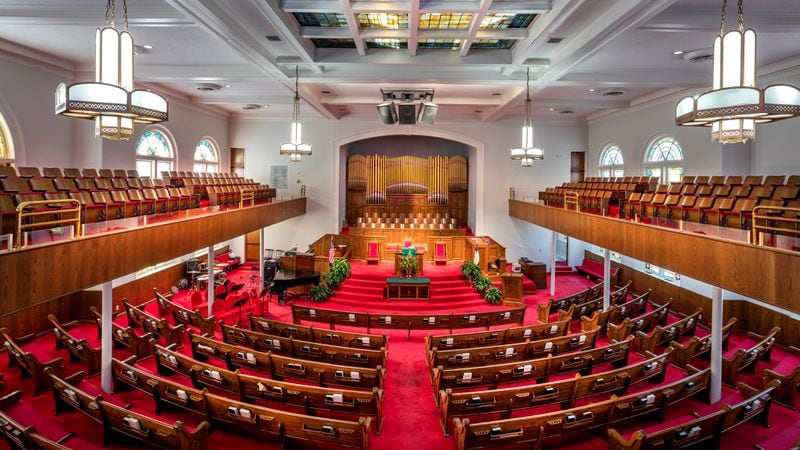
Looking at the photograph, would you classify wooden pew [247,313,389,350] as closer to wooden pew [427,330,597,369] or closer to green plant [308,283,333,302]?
wooden pew [427,330,597,369]

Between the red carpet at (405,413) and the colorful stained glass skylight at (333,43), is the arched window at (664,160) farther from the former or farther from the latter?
the colorful stained glass skylight at (333,43)

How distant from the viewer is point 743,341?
35.7 ft

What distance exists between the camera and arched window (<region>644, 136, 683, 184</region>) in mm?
14219

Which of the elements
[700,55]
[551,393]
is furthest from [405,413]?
[700,55]

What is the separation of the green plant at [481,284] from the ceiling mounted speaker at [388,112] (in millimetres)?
6080

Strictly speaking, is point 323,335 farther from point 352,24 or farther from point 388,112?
point 352,24

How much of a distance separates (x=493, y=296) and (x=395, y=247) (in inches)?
198

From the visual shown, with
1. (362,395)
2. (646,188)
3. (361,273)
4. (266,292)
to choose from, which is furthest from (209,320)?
(646,188)

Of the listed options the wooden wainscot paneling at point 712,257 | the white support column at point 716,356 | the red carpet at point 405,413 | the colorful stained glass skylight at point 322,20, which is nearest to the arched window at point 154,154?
the red carpet at point 405,413

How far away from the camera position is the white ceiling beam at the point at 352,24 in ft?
25.5

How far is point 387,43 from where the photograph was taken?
10742mm

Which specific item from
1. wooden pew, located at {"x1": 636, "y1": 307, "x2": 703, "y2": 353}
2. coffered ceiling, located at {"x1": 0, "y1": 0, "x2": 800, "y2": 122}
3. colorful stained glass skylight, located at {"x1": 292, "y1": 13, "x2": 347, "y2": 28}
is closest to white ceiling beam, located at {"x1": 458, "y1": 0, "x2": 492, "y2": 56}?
coffered ceiling, located at {"x1": 0, "y1": 0, "x2": 800, "y2": 122}

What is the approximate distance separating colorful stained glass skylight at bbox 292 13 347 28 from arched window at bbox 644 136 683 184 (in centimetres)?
1149

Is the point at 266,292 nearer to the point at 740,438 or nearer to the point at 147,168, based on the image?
the point at 147,168
